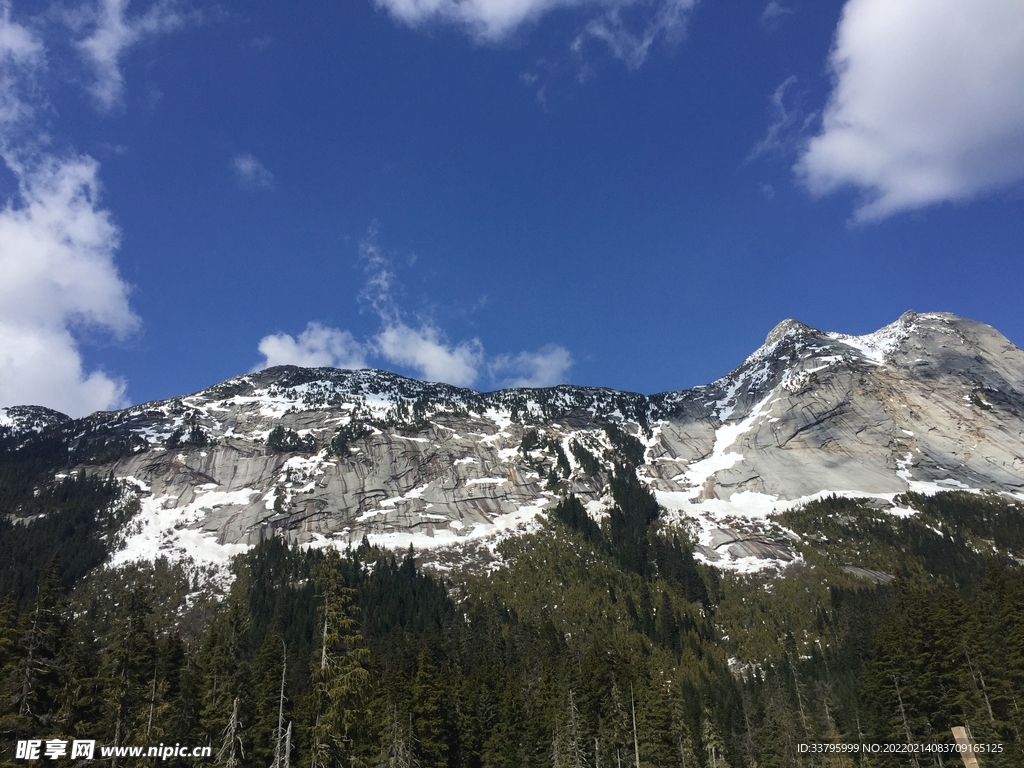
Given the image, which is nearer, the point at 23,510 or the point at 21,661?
the point at 21,661

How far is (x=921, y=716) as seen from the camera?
49438 mm

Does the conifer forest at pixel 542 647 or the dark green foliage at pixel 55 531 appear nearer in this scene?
the conifer forest at pixel 542 647

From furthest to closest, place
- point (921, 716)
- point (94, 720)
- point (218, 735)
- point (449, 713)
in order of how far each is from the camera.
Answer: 1. point (449, 713)
2. point (921, 716)
3. point (218, 735)
4. point (94, 720)

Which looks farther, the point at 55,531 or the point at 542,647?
the point at 55,531

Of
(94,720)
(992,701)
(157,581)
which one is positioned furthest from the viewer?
(157,581)

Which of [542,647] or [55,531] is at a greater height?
[55,531]

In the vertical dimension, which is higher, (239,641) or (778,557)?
(778,557)

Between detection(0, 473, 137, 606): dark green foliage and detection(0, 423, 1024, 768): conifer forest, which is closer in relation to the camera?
detection(0, 423, 1024, 768): conifer forest

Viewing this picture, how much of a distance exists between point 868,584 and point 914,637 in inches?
4163

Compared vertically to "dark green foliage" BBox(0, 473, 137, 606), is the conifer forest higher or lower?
lower

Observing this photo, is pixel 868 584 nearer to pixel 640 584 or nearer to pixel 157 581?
pixel 640 584

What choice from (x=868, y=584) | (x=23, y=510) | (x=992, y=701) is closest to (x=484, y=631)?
(x=992, y=701)

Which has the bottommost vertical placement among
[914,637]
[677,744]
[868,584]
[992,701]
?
[677,744]

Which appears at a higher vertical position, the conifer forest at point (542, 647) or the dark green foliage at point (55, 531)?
the dark green foliage at point (55, 531)
